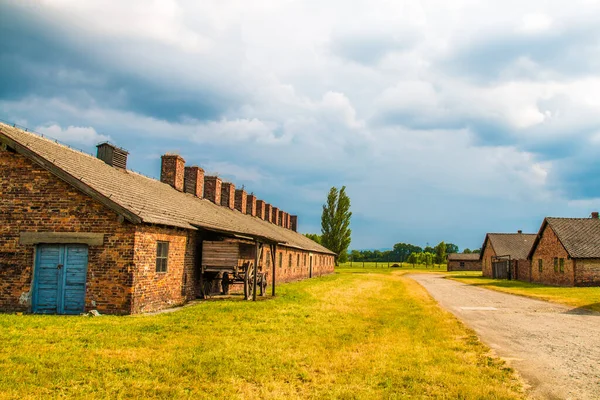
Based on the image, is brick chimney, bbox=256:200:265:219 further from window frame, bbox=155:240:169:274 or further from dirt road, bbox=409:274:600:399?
window frame, bbox=155:240:169:274

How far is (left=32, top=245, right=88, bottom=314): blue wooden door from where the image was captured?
1339 cm

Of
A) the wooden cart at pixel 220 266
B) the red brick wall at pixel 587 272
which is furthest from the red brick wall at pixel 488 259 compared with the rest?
the wooden cart at pixel 220 266

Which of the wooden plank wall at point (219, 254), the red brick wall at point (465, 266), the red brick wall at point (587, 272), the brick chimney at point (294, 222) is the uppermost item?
the brick chimney at point (294, 222)

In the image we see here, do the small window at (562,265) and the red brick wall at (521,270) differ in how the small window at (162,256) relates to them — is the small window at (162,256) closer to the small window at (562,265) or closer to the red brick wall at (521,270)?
the small window at (562,265)

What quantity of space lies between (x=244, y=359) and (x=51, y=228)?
348 inches

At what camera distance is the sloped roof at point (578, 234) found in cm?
3181

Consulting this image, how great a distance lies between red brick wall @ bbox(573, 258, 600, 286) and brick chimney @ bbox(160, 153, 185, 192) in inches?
1091

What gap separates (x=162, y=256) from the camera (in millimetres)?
15172

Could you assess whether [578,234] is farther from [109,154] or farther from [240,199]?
[109,154]

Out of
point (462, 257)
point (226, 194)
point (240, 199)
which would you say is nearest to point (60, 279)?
point (226, 194)

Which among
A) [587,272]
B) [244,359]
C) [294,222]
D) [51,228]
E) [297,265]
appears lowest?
[244,359]

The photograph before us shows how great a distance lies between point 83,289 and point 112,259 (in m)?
1.29

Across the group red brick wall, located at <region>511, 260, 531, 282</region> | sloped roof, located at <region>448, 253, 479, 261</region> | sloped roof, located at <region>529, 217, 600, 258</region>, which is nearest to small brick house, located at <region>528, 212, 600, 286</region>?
sloped roof, located at <region>529, 217, 600, 258</region>

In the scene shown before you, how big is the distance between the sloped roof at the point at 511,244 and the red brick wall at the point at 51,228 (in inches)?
1854
